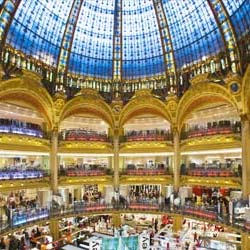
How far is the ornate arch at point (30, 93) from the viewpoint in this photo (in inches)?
1251

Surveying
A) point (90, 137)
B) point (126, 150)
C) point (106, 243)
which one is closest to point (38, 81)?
point (90, 137)

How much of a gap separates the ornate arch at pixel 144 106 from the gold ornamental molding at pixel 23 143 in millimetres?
10688

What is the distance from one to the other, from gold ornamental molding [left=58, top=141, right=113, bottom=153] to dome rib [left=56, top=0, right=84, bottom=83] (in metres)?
8.07

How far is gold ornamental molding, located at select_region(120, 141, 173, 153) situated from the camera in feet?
133

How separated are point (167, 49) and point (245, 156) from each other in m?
16.9

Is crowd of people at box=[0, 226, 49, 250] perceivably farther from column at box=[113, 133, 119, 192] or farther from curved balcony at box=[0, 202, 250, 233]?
column at box=[113, 133, 119, 192]

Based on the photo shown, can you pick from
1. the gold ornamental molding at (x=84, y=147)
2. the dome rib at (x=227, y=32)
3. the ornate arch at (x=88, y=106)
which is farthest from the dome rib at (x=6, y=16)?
the dome rib at (x=227, y=32)

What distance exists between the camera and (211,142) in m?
35.3

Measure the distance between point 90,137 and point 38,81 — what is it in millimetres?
10169

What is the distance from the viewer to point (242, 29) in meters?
31.4

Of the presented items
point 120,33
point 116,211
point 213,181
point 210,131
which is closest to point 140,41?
point 120,33

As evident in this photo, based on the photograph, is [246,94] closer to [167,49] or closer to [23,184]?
[167,49]

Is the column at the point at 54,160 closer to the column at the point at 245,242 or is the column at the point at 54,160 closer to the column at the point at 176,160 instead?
the column at the point at 176,160

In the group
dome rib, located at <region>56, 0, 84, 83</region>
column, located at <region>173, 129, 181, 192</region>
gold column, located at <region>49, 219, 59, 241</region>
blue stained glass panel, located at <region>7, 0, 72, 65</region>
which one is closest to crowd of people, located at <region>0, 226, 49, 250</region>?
gold column, located at <region>49, 219, 59, 241</region>
